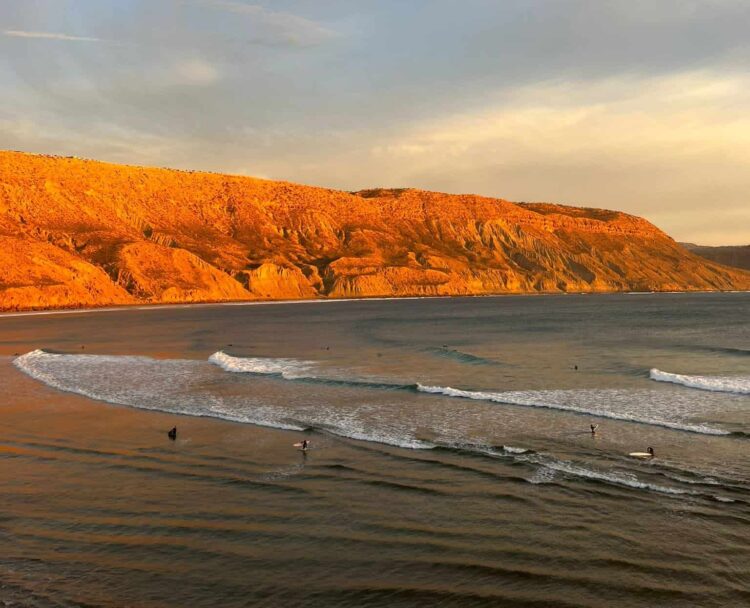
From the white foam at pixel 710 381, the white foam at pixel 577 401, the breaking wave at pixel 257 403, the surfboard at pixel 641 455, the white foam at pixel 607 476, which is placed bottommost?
the breaking wave at pixel 257 403

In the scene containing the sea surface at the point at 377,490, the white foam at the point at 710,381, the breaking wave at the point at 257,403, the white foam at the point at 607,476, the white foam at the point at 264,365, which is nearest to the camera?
the sea surface at the point at 377,490

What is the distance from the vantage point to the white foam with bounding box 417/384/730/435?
76.8ft

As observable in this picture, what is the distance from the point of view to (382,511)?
14680 millimetres

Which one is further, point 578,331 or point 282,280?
point 282,280

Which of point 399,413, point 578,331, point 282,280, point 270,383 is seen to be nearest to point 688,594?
point 399,413

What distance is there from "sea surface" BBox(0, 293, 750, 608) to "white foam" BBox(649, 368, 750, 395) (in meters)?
0.19

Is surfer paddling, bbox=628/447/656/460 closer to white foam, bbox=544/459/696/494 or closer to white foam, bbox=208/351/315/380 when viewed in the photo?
white foam, bbox=544/459/696/494

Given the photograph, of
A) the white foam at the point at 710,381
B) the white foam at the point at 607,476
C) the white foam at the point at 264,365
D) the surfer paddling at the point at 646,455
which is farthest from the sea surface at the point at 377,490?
the white foam at the point at 264,365

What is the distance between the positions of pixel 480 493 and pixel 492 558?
12.3 feet

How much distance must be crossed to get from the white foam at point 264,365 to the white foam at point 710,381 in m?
18.7

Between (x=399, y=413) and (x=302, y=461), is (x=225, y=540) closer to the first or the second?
(x=302, y=461)

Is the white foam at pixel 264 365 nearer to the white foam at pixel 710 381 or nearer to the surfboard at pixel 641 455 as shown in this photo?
the white foam at pixel 710 381

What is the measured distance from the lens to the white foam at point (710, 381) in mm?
30514

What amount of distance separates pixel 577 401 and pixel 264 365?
2128 cm
